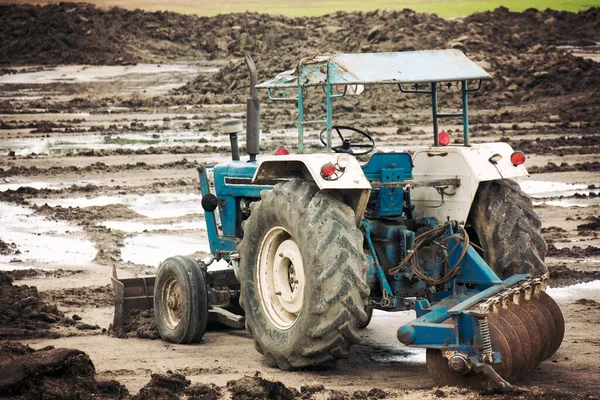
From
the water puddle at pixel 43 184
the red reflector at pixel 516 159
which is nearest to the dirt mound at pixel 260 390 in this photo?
the red reflector at pixel 516 159

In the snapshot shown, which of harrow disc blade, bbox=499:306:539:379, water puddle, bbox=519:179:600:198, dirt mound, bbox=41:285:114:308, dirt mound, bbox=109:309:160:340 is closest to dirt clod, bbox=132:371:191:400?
harrow disc blade, bbox=499:306:539:379

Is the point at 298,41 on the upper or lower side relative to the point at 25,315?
upper

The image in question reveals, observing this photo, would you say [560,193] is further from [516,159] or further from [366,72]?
[366,72]

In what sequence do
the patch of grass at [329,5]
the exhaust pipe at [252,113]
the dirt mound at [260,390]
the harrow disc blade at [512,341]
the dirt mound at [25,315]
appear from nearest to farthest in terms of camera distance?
the dirt mound at [260,390], the harrow disc blade at [512,341], the exhaust pipe at [252,113], the dirt mound at [25,315], the patch of grass at [329,5]

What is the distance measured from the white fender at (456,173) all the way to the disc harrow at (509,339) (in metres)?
1.02

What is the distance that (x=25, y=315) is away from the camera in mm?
9961

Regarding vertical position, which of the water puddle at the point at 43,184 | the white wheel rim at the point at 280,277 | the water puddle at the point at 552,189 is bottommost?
the water puddle at the point at 552,189

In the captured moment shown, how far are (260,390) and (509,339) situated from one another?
1655mm

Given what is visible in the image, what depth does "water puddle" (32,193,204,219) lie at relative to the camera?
1716cm

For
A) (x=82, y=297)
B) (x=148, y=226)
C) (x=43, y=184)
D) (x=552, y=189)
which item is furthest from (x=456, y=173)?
(x=43, y=184)

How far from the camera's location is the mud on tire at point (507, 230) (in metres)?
8.38

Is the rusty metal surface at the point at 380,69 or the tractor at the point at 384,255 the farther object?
the rusty metal surface at the point at 380,69

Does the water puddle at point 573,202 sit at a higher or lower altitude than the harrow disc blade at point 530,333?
lower

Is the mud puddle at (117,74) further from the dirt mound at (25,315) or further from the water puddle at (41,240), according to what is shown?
the dirt mound at (25,315)
